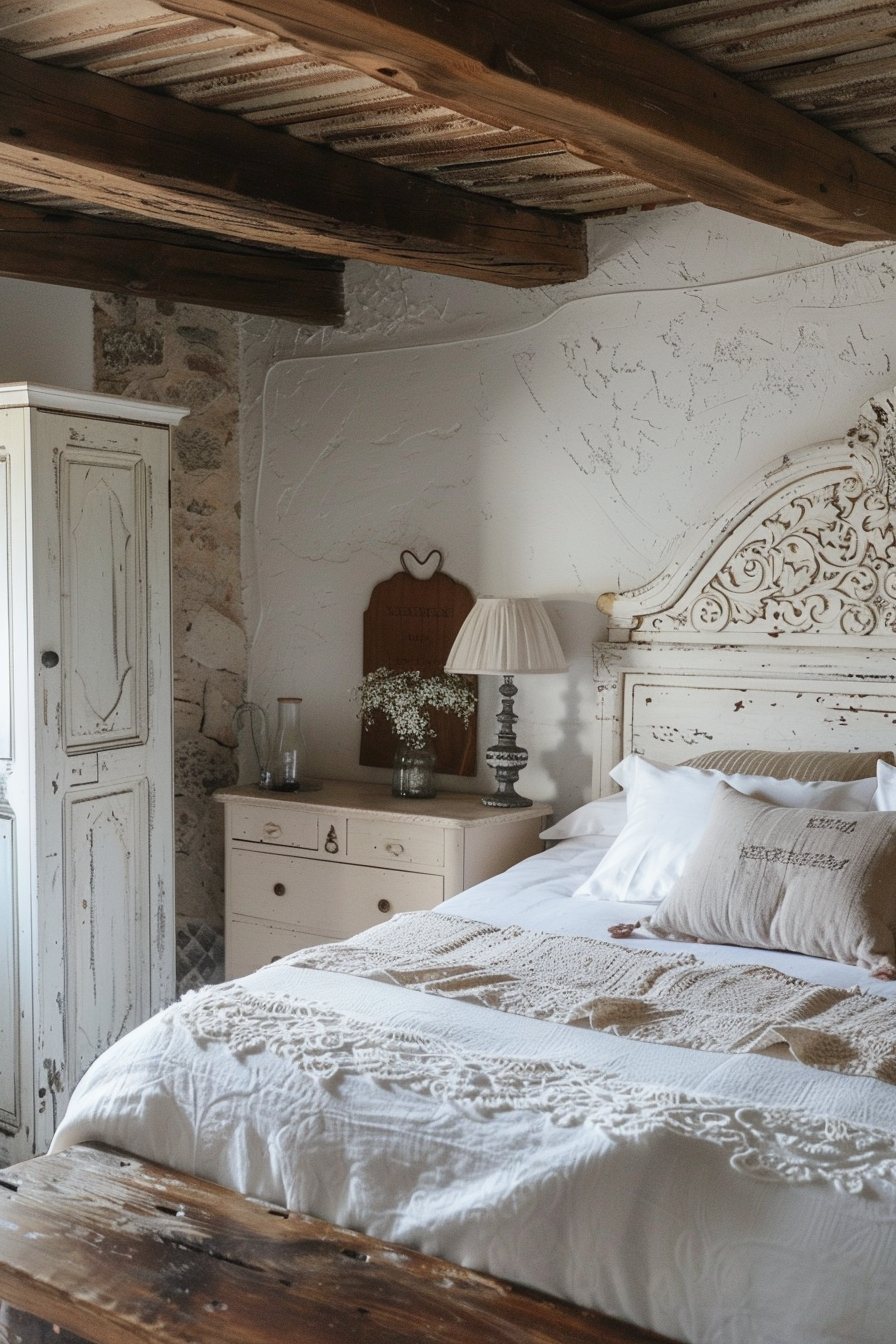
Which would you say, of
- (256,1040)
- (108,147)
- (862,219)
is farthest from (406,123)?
(256,1040)

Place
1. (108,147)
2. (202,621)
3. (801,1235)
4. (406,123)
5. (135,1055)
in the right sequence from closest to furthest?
(801,1235), (135,1055), (108,147), (406,123), (202,621)

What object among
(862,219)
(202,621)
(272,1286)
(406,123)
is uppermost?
(406,123)

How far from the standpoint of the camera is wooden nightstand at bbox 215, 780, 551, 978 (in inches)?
134

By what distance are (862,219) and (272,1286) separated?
2249 millimetres

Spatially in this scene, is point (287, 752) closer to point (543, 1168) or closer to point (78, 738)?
point (78, 738)

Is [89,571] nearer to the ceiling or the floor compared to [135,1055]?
nearer to the ceiling

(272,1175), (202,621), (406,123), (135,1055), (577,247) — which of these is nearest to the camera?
(272,1175)

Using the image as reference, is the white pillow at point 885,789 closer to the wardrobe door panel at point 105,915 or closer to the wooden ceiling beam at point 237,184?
the wooden ceiling beam at point 237,184

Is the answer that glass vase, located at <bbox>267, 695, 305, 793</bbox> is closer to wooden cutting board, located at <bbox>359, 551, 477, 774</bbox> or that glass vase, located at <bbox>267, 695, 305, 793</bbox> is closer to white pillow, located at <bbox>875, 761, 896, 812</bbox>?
wooden cutting board, located at <bbox>359, 551, 477, 774</bbox>

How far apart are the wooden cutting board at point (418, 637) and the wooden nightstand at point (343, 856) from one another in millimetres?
137

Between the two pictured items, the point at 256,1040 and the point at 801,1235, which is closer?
the point at 801,1235

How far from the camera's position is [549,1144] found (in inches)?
63.9

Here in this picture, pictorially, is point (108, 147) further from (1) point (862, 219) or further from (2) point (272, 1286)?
(2) point (272, 1286)

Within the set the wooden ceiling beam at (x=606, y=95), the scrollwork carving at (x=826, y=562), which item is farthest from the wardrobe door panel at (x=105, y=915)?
the wooden ceiling beam at (x=606, y=95)
